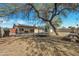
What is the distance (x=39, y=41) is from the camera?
5.88 ft

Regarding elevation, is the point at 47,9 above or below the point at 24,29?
above

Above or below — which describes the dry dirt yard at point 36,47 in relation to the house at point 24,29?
below

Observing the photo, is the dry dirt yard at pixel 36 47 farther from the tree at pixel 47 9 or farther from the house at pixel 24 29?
the tree at pixel 47 9

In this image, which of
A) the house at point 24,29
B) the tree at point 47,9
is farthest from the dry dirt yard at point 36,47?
the tree at point 47,9

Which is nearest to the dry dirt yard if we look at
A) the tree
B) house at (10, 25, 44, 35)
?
house at (10, 25, 44, 35)

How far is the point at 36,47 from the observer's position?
1776mm

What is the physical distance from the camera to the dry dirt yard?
176 centimetres

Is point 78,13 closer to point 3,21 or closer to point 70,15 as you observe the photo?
point 70,15

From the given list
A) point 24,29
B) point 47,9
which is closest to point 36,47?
point 24,29

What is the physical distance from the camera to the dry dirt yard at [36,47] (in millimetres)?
1764

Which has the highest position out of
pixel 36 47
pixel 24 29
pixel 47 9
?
pixel 47 9

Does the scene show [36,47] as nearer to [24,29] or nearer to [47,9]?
[24,29]

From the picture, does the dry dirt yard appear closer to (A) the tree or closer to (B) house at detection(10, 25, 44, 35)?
(B) house at detection(10, 25, 44, 35)

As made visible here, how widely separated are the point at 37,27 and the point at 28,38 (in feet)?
0.47
